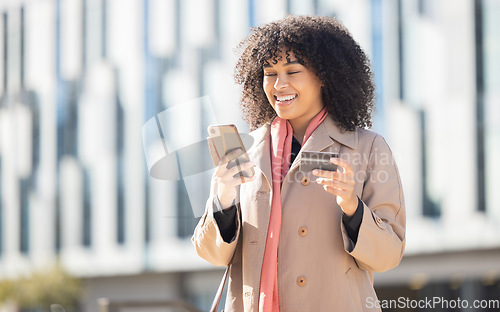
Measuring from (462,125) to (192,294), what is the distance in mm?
12620

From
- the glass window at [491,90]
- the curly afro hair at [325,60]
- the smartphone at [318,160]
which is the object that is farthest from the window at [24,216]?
the smartphone at [318,160]

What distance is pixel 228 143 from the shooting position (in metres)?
2.79

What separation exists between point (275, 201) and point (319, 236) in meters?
0.21

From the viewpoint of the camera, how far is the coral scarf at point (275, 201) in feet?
9.01

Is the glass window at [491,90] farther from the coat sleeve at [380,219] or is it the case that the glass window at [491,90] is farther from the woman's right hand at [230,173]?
the woman's right hand at [230,173]

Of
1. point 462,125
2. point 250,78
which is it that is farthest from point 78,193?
point 250,78

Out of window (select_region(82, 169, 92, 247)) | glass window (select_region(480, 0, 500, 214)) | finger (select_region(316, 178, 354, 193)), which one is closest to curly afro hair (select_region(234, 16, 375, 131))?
Answer: finger (select_region(316, 178, 354, 193))

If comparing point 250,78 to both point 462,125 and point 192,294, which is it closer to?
point 462,125

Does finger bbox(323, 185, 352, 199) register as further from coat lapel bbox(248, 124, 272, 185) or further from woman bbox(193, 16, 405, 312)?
coat lapel bbox(248, 124, 272, 185)

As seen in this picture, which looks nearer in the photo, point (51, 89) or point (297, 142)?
point (297, 142)

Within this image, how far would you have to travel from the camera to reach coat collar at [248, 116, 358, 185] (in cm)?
287

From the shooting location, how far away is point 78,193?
30.9m

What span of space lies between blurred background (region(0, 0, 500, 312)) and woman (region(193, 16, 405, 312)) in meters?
13.1

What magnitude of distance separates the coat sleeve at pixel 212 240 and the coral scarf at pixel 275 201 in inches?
5.3
